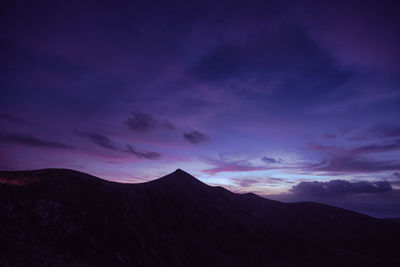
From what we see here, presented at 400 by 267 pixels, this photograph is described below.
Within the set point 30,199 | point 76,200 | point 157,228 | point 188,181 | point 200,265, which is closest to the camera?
point 30,199

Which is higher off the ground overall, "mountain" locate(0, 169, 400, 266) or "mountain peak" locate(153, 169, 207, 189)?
"mountain peak" locate(153, 169, 207, 189)

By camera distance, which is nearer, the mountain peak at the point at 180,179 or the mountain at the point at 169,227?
the mountain at the point at 169,227

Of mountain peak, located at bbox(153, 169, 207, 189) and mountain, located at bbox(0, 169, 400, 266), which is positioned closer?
mountain, located at bbox(0, 169, 400, 266)

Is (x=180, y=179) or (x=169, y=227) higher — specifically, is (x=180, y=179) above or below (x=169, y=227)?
above

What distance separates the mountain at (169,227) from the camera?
1070 inches

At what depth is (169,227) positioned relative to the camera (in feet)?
164

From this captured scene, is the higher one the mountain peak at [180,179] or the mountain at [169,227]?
the mountain peak at [180,179]

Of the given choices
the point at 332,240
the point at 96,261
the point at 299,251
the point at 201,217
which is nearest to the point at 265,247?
the point at 299,251

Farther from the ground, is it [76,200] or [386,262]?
[76,200]

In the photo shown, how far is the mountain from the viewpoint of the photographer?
89.2ft

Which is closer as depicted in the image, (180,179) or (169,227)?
(169,227)

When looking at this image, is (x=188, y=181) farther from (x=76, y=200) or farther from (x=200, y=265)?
(x=76, y=200)

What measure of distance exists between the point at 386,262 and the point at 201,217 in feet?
181

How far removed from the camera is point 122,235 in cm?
3706
